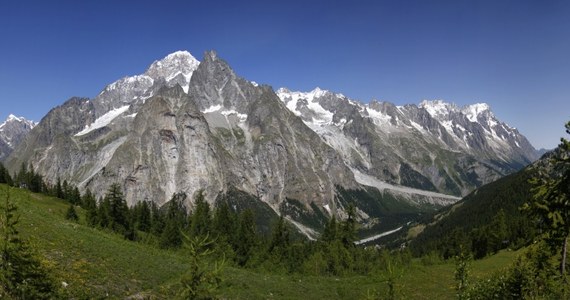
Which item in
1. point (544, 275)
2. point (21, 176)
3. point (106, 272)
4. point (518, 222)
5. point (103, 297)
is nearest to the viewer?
point (544, 275)

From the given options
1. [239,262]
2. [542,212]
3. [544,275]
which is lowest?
[239,262]

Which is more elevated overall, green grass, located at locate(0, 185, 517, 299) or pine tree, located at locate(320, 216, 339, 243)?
pine tree, located at locate(320, 216, 339, 243)

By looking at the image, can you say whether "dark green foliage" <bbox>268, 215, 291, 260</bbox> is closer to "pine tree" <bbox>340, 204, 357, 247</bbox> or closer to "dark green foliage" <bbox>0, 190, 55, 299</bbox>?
"pine tree" <bbox>340, 204, 357, 247</bbox>

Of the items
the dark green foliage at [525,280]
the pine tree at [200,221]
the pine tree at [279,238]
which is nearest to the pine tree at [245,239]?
the pine tree at [279,238]

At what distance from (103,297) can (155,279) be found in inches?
335

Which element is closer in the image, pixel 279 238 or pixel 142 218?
pixel 279 238

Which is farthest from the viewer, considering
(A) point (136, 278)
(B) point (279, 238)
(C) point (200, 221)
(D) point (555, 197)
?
(C) point (200, 221)

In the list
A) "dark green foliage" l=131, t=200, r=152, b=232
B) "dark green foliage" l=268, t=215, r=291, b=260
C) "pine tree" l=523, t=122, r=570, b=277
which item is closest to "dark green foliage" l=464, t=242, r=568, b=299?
"pine tree" l=523, t=122, r=570, b=277

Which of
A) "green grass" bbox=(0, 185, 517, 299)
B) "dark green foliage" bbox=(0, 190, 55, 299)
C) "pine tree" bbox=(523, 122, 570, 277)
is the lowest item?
"green grass" bbox=(0, 185, 517, 299)

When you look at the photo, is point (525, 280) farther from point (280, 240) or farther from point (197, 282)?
point (280, 240)

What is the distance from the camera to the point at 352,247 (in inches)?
3930

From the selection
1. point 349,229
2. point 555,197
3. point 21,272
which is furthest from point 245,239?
point 555,197

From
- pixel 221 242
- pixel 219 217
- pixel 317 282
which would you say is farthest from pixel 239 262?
pixel 317 282

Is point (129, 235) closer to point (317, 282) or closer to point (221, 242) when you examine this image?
point (221, 242)
